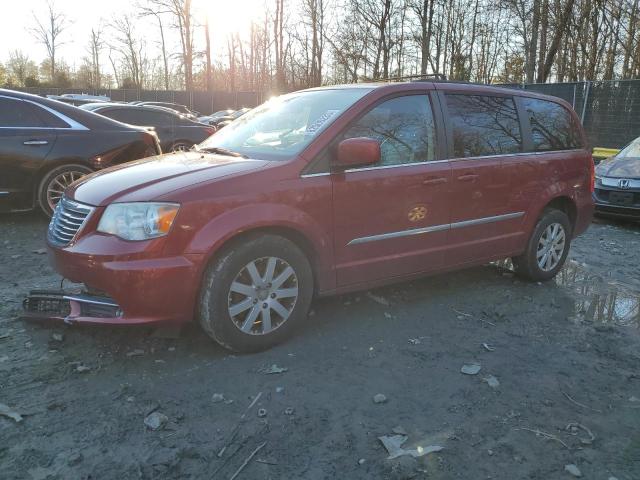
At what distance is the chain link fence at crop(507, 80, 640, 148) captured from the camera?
15438mm

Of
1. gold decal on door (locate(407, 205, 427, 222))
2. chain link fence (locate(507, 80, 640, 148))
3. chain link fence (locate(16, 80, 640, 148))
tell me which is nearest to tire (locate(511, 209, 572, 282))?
gold decal on door (locate(407, 205, 427, 222))

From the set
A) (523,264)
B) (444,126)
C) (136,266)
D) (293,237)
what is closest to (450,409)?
(293,237)

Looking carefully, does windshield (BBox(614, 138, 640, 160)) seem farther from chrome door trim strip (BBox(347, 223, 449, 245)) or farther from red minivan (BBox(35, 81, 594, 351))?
chrome door trim strip (BBox(347, 223, 449, 245))

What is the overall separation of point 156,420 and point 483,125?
3.45 metres

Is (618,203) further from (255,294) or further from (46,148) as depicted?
(46,148)

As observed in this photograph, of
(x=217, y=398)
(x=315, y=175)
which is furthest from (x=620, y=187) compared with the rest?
(x=217, y=398)

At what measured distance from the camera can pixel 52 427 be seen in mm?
2623

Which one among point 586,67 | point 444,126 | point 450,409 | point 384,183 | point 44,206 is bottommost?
point 450,409

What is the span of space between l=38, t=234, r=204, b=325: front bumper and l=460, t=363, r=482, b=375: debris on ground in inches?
68.5

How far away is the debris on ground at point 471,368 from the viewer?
10.9ft

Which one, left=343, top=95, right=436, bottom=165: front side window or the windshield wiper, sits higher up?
left=343, top=95, right=436, bottom=165: front side window

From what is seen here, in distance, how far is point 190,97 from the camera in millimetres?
42812

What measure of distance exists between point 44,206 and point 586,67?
2906 centimetres

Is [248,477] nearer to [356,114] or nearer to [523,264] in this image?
[356,114]
